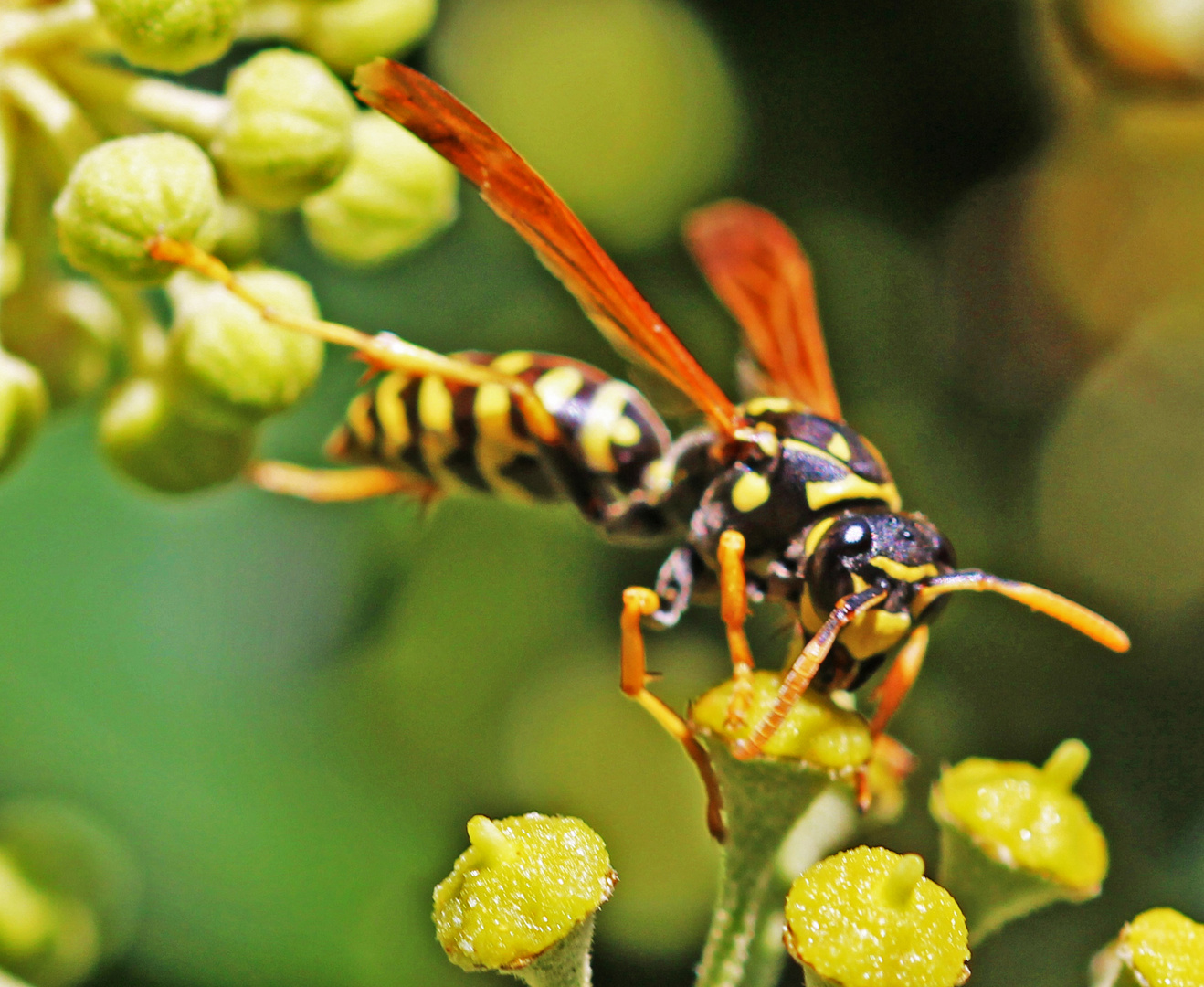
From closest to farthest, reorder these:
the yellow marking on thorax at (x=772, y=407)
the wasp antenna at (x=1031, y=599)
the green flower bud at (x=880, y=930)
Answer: the green flower bud at (x=880, y=930) < the wasp antenna at (x=1031, y=599) < the yellow marking on thorax at (x=772, y=407)

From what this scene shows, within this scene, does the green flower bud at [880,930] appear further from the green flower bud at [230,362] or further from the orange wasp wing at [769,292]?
the orange wasp wing at [769,292]

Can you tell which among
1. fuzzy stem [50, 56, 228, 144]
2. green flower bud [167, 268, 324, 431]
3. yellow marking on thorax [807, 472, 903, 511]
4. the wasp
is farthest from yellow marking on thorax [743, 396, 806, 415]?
fuzzy stem [50, 56, 228, 144]

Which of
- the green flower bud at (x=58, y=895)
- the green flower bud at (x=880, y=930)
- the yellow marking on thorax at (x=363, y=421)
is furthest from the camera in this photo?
the yellow marking on thorax at (x=363, y=421)

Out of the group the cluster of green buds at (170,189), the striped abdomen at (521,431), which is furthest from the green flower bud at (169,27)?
the striped abdomen at (521,431)

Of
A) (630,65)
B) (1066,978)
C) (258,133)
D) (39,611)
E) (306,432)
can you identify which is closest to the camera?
(258,133)

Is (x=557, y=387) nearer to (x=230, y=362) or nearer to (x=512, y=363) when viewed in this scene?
(x=512, y=363)

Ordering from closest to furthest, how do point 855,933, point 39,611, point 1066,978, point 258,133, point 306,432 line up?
point 855,933, point 258,133, point 1066,978, point 39,611, point 306,432

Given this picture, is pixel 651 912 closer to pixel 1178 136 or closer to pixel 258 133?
pixel 258 133

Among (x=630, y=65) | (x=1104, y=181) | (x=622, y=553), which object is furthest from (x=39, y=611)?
(x=1104, y=181)
